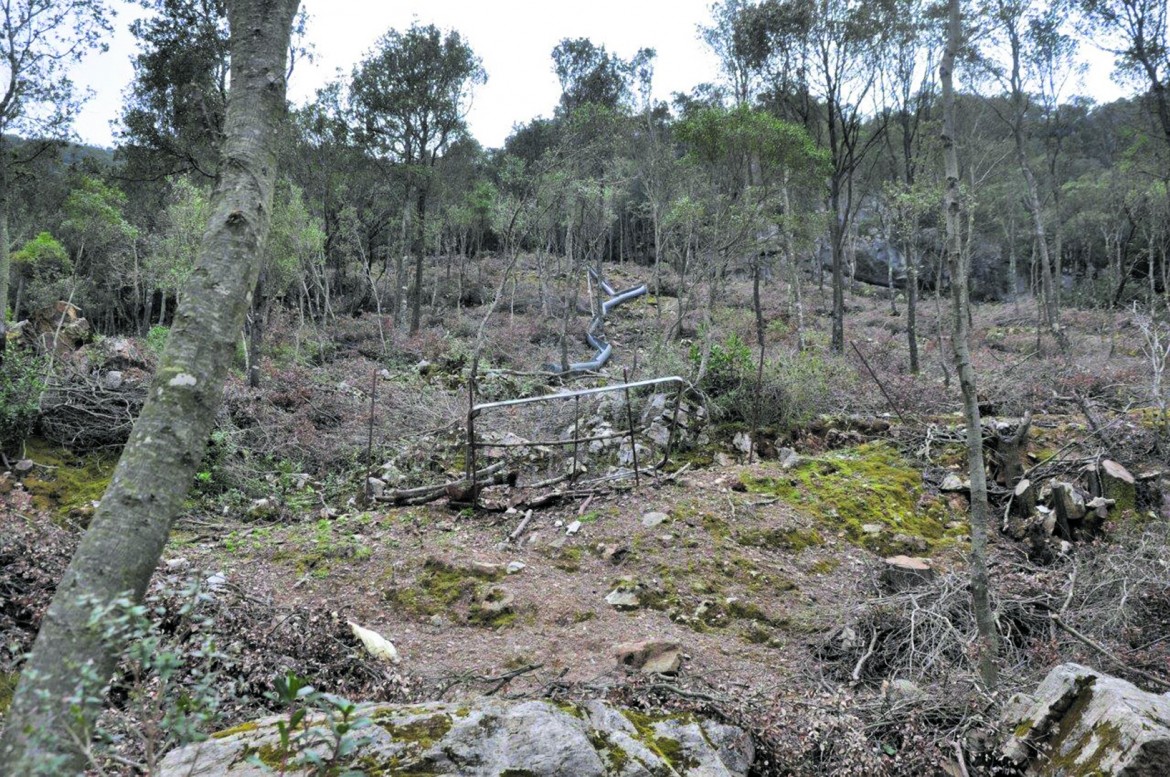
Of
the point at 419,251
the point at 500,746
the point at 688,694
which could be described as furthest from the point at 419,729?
the point at 419,251

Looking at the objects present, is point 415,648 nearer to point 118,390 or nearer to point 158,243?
point 118,390

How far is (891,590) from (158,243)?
1051 inches

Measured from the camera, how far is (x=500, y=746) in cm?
204

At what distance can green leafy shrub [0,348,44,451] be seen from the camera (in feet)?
23.7

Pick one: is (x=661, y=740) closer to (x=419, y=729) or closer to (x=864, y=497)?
(x=419, y=729)

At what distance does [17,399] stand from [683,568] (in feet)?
25.7

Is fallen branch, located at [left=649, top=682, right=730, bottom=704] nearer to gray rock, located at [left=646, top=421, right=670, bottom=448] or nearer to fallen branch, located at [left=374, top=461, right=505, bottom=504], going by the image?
fallen branch, located at [left=374, top=461, right=505, bottom=504]

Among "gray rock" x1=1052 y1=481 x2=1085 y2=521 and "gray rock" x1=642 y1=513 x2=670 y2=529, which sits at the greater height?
"gray rock" x1=1052 y1=481 x2=1085 y2=521

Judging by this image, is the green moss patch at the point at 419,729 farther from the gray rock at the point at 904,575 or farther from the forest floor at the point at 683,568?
the gray rock at the point at 904,575

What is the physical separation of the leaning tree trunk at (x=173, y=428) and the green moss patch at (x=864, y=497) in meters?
5.49

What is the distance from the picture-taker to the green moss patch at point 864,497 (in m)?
5.95

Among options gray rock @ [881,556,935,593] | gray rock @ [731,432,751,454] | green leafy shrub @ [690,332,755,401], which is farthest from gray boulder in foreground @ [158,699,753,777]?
green leafy shrub @ [690,332,755,401]

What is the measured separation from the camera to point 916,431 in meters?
8.34

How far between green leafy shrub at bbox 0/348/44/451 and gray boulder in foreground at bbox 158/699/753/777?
743 cm
